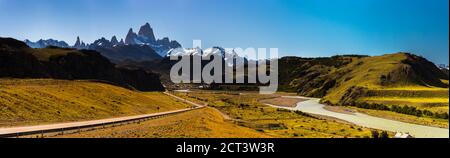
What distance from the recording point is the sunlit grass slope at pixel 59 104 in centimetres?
5451

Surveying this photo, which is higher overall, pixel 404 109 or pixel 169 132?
pixel 169 132

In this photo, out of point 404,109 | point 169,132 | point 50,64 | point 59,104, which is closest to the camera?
point 169,132

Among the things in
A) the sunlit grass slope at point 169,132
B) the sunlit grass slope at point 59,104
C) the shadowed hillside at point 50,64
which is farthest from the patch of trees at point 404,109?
the sunlit grass slope at point 169,132

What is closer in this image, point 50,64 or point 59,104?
point 59,104

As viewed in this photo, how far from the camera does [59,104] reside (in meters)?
68.9

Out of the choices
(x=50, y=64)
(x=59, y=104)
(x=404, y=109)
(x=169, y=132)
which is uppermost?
(x=50, y=64)

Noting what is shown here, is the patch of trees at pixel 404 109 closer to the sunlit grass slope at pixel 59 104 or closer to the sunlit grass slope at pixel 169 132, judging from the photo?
the sunlit grass slope at pixel 59 104

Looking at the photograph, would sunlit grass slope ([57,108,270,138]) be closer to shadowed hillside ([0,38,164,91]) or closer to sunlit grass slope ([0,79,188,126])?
sunlit grass slope ([0,79,188,126])

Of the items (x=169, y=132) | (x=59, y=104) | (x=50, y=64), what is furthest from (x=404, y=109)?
(x=169, y=132)

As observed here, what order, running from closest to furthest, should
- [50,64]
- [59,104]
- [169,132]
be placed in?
[169,132] → [59,104] → [50,64]

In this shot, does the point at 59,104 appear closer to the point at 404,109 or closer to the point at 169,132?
the point at 169,132
